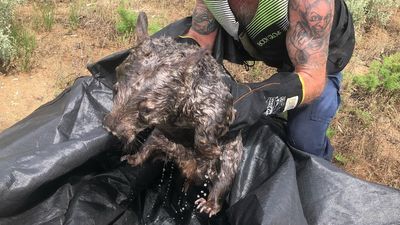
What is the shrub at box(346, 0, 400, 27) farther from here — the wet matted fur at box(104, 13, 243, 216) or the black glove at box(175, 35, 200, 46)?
the wet matted fur at box(104, 13, 243, 216)

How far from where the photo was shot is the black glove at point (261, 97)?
9.37ft

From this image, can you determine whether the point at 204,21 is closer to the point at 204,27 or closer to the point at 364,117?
the point at 204,27

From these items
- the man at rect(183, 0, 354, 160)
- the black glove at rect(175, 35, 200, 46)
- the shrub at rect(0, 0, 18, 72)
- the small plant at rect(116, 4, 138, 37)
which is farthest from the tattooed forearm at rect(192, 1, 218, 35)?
the shrub at rect(0, 0, 18, 72)

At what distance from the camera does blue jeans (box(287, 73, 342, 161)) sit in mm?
3518

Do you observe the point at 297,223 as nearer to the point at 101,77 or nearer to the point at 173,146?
the point at 173,146

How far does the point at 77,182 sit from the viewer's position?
3506 mm

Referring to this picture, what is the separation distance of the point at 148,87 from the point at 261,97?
0.75 meters

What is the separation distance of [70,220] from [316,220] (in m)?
1.57

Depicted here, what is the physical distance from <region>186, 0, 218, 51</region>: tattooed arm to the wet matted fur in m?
0.94

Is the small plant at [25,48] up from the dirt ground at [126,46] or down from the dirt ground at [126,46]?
up

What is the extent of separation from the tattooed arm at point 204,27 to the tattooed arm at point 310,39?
838 millimetres

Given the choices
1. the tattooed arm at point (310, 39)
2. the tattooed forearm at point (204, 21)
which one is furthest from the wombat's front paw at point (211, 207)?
the tattooed forearm at point (204, 21)

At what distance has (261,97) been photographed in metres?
2.87

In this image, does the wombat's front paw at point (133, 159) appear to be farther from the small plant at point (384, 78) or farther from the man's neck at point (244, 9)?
the small plant at point (384, 78)
